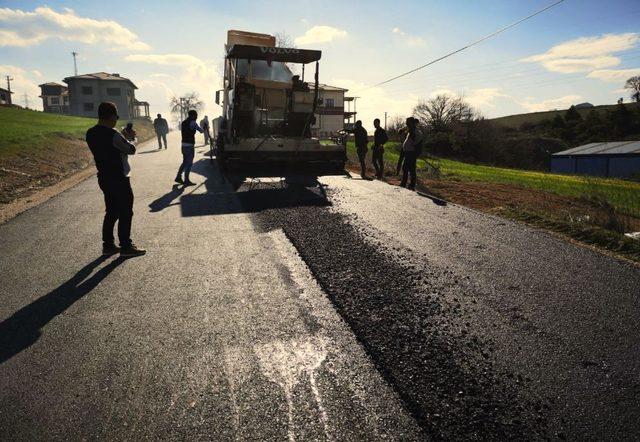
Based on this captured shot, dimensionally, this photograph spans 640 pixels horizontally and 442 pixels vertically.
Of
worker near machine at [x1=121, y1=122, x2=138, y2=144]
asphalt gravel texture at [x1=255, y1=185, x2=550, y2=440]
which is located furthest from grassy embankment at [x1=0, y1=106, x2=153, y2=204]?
asphalt gravel texture at [x1=255, y1=185, x2=550, y2=440]

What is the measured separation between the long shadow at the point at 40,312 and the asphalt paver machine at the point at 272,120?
23.5 feet

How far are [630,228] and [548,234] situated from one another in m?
1.85

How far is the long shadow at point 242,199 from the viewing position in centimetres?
814

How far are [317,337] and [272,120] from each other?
10.6 meters

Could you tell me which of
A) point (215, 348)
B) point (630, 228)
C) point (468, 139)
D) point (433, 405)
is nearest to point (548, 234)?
point (630, 228)

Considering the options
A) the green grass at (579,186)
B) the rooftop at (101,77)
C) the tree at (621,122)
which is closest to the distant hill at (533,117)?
the tree at (621,122)

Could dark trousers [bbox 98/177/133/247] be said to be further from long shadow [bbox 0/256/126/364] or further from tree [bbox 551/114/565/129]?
tree [bbox 551/114/565/129]

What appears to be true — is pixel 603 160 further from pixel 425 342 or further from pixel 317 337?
pixel 317 337

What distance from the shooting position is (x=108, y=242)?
546cm

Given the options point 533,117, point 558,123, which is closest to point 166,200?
point 558,123

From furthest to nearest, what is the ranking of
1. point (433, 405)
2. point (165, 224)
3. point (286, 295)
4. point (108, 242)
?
point (165, 224), point (108, 242), point (286, 295), point (433, 405)

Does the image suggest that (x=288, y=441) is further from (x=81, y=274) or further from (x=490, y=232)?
(x=490, y=232)

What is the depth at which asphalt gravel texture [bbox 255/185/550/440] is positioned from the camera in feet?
7.88

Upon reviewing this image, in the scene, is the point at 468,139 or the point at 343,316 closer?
the point at 343,316
